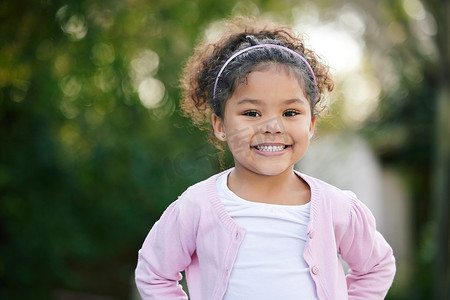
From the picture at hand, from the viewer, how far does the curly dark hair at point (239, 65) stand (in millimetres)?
1899

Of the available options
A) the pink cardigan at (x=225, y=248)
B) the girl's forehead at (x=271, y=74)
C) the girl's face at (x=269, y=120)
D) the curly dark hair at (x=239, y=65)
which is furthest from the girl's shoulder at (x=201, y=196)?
the girl's forehead at (x=271, y=74)

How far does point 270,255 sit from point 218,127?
47cm

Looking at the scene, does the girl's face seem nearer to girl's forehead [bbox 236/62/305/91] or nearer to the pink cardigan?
girl's forehead [bbox 236/62/305/91]

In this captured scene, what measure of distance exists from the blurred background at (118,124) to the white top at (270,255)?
259cm

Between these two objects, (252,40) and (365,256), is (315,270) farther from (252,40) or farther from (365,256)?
(252,40)

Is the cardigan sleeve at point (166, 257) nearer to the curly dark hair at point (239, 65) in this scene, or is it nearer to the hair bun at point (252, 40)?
the curly dark hair at point (239, 65)

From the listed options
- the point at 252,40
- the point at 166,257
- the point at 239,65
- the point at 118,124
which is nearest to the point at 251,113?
the point at 239,65

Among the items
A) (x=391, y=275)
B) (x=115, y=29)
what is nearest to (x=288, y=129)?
(x=391, y=275)

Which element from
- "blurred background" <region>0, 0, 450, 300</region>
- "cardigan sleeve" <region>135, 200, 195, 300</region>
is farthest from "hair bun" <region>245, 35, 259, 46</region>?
"blurred background" <region>0, 0, 450, 300</region>

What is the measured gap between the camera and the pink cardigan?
6.01 ft

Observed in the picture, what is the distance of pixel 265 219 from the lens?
1.87 m

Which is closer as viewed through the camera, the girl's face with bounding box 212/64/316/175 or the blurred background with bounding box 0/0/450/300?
the girl's face with bounding box 212/64/316/175

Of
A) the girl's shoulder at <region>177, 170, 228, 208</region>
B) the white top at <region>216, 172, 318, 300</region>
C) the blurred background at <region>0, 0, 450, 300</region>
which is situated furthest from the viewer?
the blurred background at <region>0, 0, 450, 300</region>

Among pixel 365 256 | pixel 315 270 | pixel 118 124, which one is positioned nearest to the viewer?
pixel 315 270
